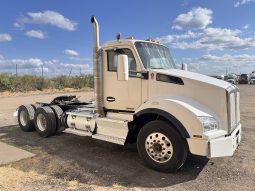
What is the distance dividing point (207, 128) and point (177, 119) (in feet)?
1.84

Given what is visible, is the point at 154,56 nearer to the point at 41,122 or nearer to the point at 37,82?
the point at 41,122

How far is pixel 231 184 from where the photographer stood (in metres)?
5.14

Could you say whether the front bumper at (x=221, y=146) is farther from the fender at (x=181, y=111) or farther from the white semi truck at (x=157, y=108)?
the fender at (x=181, y=111)

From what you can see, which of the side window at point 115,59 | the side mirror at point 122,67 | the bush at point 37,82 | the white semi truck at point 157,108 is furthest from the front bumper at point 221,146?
the bush at point 37,82

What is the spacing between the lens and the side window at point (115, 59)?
647cm

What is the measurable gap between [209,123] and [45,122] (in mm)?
5166

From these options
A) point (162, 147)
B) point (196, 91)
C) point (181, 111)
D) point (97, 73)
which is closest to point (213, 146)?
point (181, 111)

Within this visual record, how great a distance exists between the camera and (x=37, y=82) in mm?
30562

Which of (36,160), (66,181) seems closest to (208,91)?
(66,181)

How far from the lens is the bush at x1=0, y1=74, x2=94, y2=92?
91.4 feet

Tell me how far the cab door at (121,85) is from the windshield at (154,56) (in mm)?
200

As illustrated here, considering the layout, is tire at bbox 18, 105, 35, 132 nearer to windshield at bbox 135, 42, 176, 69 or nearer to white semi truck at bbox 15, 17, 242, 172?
white semi truck at bbox 15, 17, 242, 172

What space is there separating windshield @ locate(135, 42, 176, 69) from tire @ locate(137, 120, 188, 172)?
142 centimetres

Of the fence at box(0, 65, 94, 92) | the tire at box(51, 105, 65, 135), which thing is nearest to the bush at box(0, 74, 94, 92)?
the fence at box(0, 65, 94, 92)
